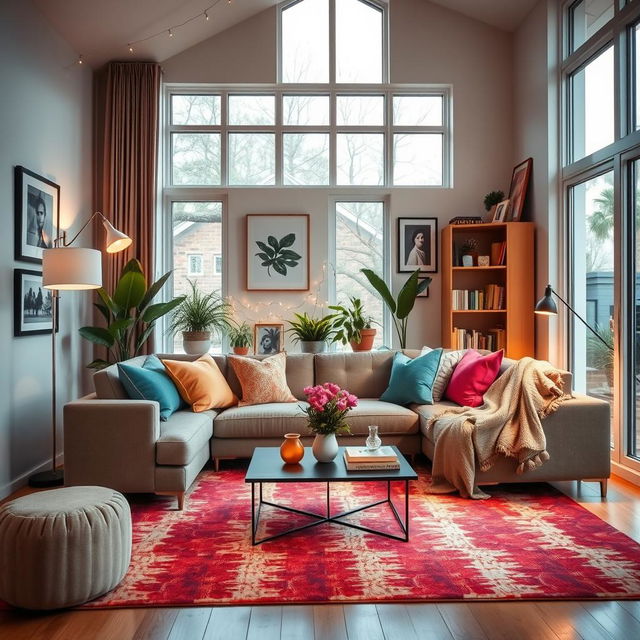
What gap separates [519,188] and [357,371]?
2311 millimetres

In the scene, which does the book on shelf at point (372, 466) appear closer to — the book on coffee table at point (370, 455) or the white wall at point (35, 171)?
the book on coffee table at point (370, 455)

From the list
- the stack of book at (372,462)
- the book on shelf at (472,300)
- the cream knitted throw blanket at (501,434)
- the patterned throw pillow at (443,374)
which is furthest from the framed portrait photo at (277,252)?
the stack of book at (372,462)

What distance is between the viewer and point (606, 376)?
4.34 metres

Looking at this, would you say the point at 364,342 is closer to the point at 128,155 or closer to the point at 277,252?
the point at 277,252

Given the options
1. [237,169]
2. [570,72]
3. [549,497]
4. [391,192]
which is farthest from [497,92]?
[549,497]

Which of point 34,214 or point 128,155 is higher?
point 128,155

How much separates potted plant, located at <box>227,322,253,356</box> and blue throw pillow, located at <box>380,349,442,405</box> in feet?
4.71

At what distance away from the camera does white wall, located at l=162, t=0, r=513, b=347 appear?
573 centimetres

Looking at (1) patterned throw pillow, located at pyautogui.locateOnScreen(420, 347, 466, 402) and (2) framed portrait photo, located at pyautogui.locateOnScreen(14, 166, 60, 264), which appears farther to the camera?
(1) patterned throw pillow, located at pyautogui.locateOnScreen(420, 347, 466, 402)

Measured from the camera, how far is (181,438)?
3441 millimetres

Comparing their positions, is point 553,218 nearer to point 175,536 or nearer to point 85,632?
point 175,536

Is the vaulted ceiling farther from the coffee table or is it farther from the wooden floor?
the wooden floor

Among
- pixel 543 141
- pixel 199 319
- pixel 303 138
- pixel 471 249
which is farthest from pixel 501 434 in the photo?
pixel 303 138

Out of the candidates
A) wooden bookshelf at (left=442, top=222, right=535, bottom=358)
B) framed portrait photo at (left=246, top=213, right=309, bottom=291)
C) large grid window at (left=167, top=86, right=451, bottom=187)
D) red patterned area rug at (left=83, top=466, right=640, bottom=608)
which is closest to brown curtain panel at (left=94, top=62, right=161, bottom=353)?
large grid window at (left=167, top=86, right=451, bottom=187)
